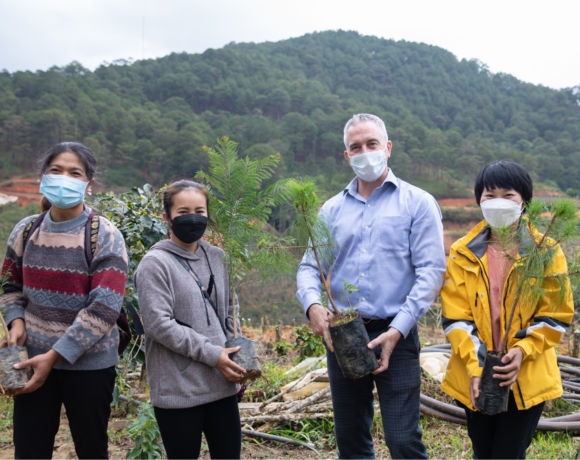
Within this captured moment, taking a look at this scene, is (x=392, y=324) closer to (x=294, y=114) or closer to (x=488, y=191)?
(x=488, y=191)

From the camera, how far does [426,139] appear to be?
167 feet

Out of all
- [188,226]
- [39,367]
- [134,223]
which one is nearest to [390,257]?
[188,226]

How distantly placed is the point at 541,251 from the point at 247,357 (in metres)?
1.28

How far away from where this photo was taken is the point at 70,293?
1788 mm

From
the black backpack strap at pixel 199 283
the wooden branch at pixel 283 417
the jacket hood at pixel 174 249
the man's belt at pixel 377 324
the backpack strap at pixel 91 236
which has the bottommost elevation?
the wooden branch at pixel 283 417

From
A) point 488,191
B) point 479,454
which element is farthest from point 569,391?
point 488,191

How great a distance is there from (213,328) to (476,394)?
3.70ft

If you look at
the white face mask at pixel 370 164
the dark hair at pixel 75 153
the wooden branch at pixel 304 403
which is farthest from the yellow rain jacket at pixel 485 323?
the dark hair at pixel 75 153

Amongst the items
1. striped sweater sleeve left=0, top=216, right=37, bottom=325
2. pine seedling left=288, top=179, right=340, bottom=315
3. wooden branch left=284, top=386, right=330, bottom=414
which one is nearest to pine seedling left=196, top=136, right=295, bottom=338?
pine seedling left=288, top=179, right=340, bottom=315

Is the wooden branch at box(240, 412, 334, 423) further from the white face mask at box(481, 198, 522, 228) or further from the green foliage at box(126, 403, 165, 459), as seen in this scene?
the white face mask at box(481, 198, 522, 228)

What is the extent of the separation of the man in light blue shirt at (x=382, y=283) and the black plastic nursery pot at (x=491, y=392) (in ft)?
1.01

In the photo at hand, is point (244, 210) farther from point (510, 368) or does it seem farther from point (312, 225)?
point (510, 368)

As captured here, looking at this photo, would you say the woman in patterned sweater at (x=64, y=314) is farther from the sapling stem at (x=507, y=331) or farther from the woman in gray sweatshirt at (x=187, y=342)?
the sapling stem at (x=507, y=331)

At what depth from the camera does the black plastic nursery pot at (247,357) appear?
1.74 m
